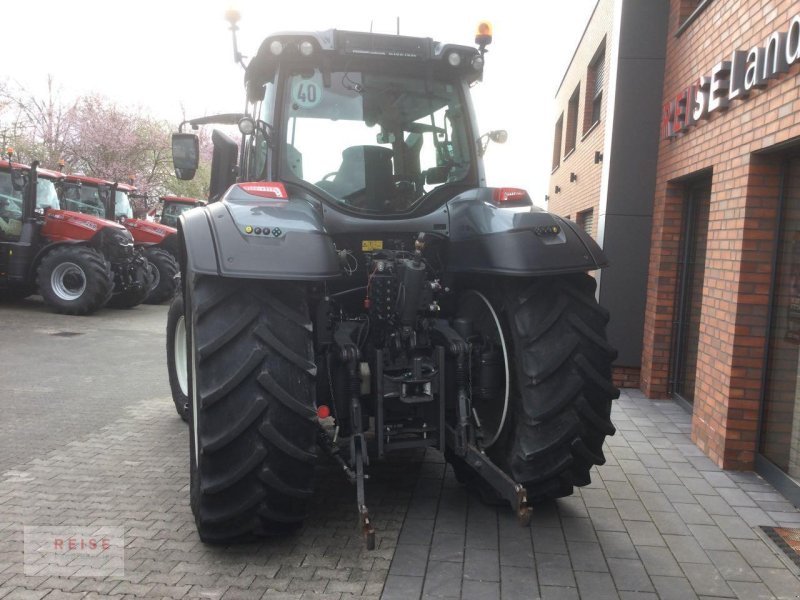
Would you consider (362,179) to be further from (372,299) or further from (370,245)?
(372,299)

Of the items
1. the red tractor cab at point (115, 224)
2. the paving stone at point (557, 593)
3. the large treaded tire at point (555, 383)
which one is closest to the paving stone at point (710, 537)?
the large treaded tire at point (555, 383)

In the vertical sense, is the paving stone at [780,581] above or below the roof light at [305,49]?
below

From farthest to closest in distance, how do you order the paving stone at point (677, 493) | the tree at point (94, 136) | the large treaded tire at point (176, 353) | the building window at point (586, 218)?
the tree at point (94, 136) → the building window at point (586, 218) → the large treaded tire at point (176, 353) → the paving stone at point (677, 493)

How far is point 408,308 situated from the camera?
3.44m

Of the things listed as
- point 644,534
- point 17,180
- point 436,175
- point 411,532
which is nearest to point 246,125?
point 436,175

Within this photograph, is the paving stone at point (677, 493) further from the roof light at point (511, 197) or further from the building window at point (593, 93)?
the building window at point (593, 93)

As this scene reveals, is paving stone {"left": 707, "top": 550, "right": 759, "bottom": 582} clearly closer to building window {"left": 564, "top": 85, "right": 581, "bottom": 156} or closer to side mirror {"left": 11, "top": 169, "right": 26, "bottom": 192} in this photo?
building window {"left": 564, "top": 85, "right": 581, "bottom": 156}

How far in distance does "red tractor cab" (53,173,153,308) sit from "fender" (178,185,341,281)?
33.4 ft

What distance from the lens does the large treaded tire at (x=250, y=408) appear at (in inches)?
115

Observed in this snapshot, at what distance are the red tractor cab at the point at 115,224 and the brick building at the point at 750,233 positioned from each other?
33.7 feet

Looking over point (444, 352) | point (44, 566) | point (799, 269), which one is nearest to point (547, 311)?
point (444, 352)

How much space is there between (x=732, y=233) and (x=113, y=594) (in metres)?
4.37

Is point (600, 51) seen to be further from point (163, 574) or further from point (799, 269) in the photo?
point (163, 574)

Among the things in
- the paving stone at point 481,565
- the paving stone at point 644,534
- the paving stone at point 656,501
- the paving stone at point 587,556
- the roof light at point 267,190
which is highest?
the roof light at point 267,190
